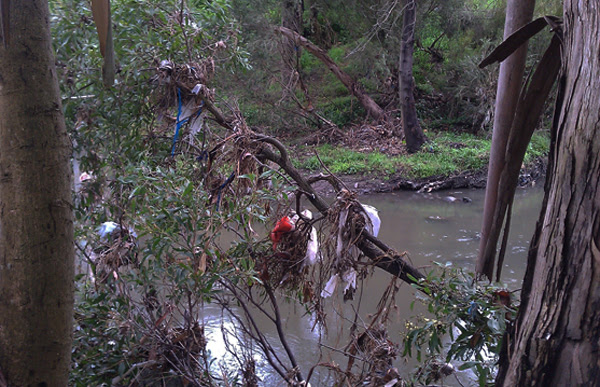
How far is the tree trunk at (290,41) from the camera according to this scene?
12.0 m

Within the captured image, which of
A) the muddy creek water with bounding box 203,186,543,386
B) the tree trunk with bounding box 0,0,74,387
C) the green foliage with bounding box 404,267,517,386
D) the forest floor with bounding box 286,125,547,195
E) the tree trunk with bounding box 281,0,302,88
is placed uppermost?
the tree trunk with bounding box 281,0,302,88

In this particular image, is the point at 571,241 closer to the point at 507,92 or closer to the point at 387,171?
the point at 507,92

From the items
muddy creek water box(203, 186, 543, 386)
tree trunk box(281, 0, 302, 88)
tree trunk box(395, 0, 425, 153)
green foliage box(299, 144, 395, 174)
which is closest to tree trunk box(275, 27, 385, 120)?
tree trunk box(281, 0, 302, 88)

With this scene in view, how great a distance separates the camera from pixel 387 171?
987 cm

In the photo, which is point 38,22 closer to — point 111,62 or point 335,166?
point 111,62

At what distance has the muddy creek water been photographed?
11.9 ft

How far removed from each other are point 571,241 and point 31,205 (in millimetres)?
1481

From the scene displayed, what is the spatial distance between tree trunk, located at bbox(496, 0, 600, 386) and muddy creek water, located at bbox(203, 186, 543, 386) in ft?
2.76

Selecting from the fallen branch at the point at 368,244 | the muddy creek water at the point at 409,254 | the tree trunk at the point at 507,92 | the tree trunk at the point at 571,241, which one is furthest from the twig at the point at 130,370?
the tree trunk at the point at 507,92

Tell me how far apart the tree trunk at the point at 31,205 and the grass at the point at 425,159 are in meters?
8.18

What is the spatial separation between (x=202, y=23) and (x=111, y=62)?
5.63 feet

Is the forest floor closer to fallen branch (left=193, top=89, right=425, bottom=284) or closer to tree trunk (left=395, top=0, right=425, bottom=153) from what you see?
tree trunk (left=395, top=0, right=425, bottom=153)

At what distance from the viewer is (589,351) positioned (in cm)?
117

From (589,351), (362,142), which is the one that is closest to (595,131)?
(589,351)
